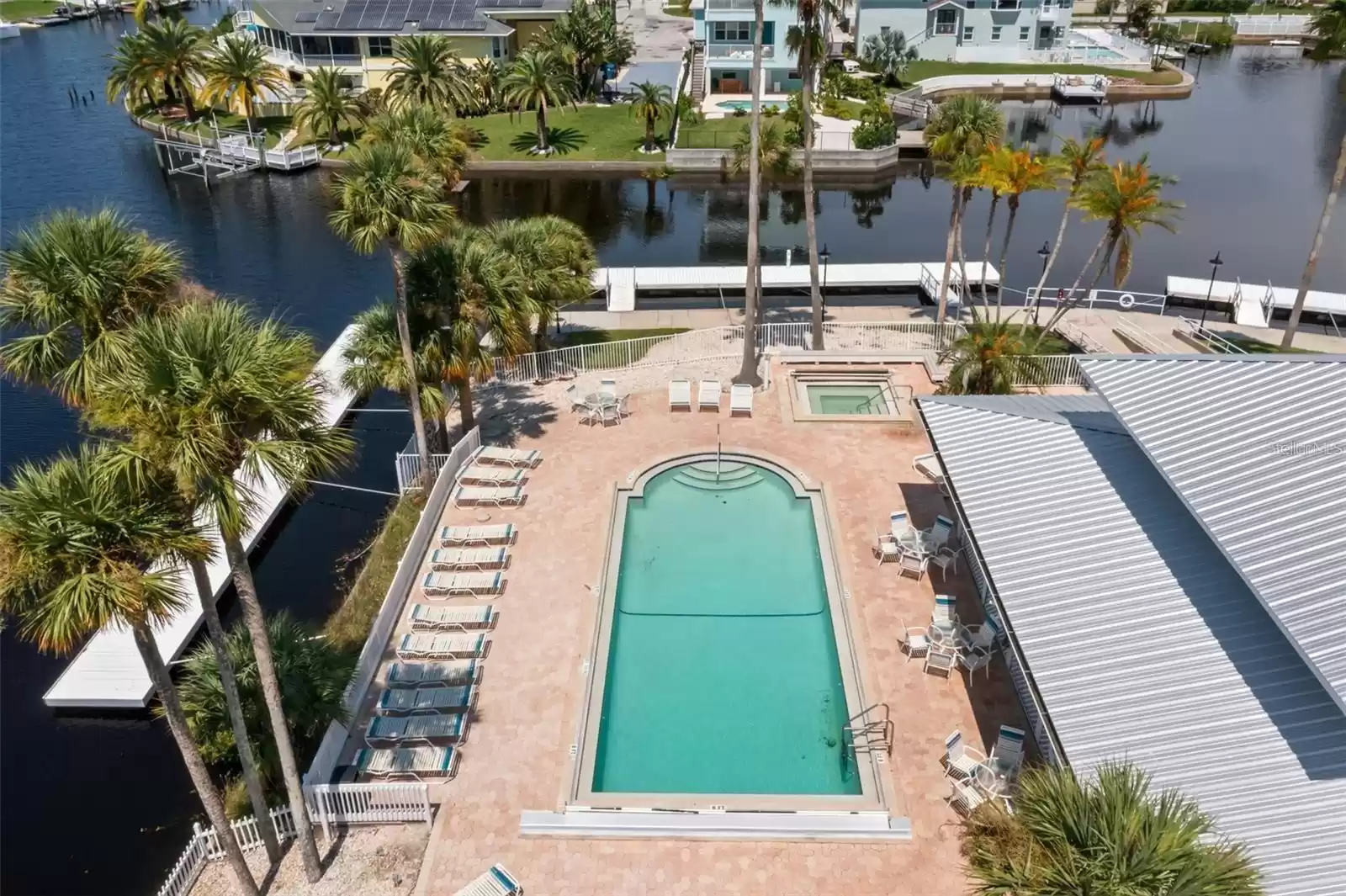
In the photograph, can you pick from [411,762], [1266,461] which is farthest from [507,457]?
[1266,461]

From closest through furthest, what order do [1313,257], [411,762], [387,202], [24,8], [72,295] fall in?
[72,295] < [411,762] < [387,202] < [1313,257] < [24,8]

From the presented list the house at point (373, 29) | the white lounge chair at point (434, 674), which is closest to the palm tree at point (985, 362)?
the white lounge chair at point (434, 674)

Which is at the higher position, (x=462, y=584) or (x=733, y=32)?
(x=733, y=32)

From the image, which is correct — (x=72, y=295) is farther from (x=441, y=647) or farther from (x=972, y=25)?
(x=972, y=25)

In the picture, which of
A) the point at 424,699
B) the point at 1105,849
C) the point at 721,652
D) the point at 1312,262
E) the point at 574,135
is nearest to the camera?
the point at 1105,849

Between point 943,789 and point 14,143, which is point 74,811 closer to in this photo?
point 943,789

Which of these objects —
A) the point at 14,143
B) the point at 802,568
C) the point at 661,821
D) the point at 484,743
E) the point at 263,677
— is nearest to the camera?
the point at 263,677

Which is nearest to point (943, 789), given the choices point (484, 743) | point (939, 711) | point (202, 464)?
point (939, 711)
